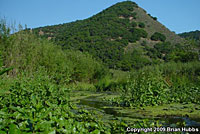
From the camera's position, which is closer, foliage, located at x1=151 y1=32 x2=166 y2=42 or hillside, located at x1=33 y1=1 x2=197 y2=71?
hillside, located at x1=33 y1=1 x2=197 y2=71

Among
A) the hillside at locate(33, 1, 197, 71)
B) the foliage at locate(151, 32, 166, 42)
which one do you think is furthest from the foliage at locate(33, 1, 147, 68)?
the foliage at locate(151, 32, 166, 42)

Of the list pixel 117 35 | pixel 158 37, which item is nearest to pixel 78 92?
pixel 117 35

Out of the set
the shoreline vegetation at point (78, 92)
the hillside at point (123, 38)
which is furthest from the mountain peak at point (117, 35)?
the shoreline vegetation at point (78, 92)

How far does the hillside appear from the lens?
39.6m

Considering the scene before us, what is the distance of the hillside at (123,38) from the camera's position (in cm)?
3956

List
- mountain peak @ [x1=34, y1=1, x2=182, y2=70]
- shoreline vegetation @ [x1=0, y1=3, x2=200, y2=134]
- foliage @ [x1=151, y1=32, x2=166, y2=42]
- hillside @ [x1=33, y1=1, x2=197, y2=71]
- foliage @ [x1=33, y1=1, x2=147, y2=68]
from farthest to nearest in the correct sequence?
foliage @ [x1=151, y1=32, x2=166, y2=42] < mountain peak @ [x1=34, y1=1, x2=182, y2=70] < foliage @ [x1=33, y1=1, x2=147, y2=68] < hillside @ [x1=33, y1=1, x2=197, y2=71] < shoreline vegetation @ [x1=0, y1=3, x2=200, y2=134]

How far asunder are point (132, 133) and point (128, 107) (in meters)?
5.00

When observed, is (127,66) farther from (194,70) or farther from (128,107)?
(128,107)

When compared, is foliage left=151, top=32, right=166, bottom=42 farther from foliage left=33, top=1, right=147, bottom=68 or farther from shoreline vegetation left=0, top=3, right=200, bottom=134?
shoreline vegetation left=0, top=3, right=200, bottom=134

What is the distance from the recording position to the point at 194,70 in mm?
14742

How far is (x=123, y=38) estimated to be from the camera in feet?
159

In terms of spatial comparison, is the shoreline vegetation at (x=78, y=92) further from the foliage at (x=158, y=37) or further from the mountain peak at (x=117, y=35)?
the foliage at (x=158, y=37)

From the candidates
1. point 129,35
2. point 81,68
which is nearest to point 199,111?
point 81,68

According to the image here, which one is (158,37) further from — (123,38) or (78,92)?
(78,92)
